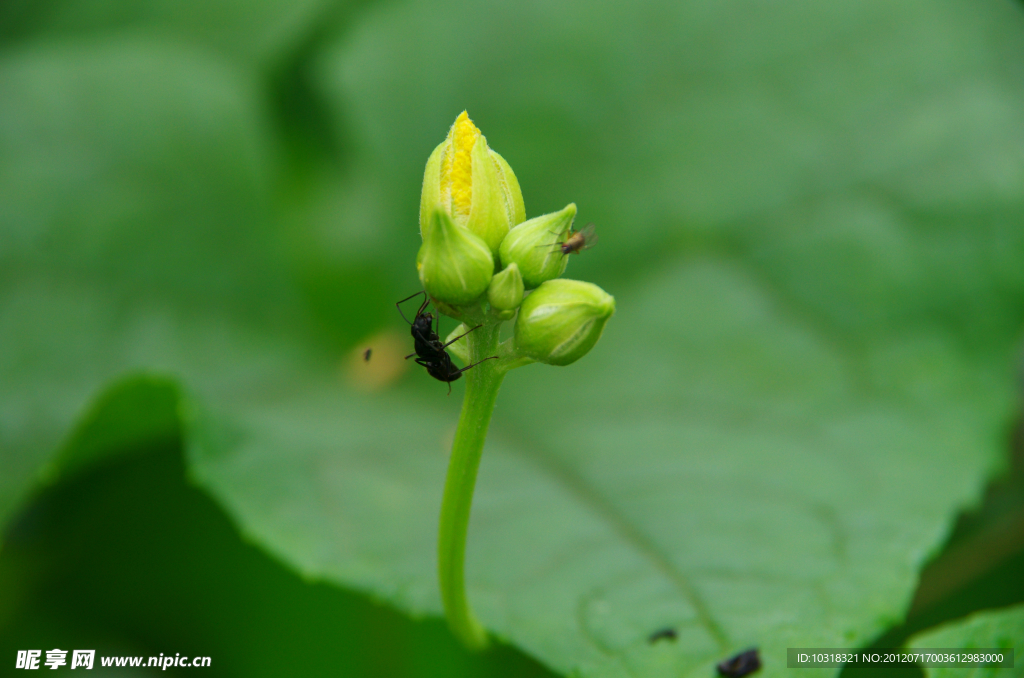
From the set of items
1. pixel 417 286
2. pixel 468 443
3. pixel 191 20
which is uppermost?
pixel 191 20

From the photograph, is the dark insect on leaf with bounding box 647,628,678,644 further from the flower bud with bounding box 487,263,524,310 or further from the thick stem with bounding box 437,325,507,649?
the flower bud with bounding box 487,263,524,310

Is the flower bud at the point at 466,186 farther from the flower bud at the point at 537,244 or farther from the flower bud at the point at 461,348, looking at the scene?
the flower bud at the point at 461,348

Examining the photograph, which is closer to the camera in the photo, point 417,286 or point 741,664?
point 741,664

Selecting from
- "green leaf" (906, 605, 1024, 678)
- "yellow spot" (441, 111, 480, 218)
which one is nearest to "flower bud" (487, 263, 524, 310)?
"yellow spot" (441, 111, 480, 218)

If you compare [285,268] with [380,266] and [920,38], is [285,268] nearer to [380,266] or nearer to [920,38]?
[380,266]

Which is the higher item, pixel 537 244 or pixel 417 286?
pixel 417 286

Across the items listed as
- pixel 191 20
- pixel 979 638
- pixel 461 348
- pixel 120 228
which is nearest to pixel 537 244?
pixel 461 348

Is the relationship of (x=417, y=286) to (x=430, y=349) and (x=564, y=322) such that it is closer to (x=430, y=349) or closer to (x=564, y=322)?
(x=430, y=349)
